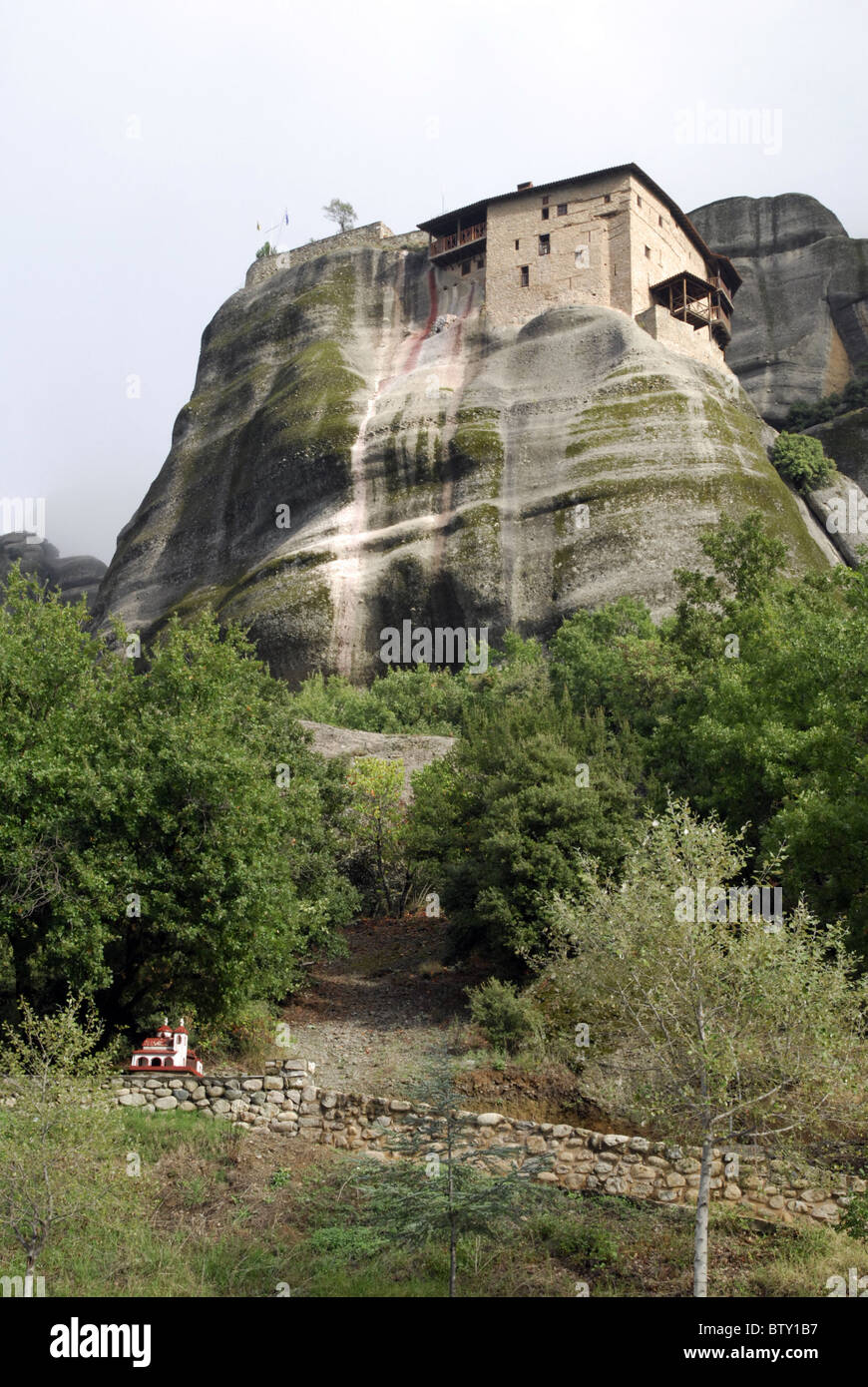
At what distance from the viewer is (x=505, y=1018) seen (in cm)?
2086

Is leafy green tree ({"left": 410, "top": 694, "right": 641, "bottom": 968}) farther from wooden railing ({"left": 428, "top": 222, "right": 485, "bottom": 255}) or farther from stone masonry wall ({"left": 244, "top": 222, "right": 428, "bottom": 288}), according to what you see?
stone masonry wall ({"left": 244, "top": 222, "right": 428, "bottom": 288})

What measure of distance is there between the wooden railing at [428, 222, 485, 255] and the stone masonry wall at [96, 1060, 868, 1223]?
205ft

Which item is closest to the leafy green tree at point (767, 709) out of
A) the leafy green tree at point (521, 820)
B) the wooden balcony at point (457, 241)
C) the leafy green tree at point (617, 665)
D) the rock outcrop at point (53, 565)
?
the leafy green tree at point (617, 665)

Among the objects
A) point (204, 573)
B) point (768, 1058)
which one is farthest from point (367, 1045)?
point (204, 573)

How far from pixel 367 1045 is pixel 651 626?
1069 inches

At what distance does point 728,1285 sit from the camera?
14.0 m

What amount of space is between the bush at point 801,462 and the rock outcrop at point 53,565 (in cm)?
6197

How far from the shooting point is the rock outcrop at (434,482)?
182ft

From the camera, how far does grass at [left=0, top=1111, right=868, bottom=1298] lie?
45.8ft

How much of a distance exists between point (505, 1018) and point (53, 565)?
9972cm

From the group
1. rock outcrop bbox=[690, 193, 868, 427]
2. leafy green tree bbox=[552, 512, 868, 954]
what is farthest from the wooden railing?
leafy green tree bbox=[552, 512, 868, 954]

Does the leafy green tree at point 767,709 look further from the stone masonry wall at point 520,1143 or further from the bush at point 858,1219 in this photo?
the bush at point 858,1219

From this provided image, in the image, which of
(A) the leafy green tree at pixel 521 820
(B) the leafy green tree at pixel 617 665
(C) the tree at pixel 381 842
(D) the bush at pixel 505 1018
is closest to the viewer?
(D) the bush at pixel 505 1018

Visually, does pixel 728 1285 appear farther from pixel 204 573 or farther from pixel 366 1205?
pixel 204 573
